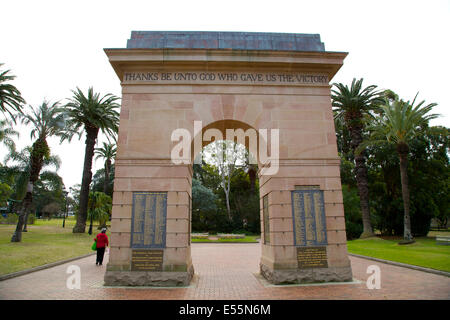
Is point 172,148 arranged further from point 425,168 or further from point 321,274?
point 425,168

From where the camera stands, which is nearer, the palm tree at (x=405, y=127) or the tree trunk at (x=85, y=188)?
the palm tree at (x=405, y=127)

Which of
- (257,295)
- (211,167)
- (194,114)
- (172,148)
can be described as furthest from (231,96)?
(211,167)

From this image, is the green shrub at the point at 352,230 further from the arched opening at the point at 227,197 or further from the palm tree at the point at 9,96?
the palm tree at the point at 9,96

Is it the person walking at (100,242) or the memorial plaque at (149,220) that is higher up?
the memorial plaque at (149,220)

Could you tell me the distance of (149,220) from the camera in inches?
376

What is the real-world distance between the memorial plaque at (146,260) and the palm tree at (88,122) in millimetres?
22373

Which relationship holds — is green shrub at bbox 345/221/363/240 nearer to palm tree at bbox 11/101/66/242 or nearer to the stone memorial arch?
the stone memorial arch

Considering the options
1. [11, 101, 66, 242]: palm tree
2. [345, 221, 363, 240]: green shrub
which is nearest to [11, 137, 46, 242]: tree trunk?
[11, 101, 66, 242]: palm tree

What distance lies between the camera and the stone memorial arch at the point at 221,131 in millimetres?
9430

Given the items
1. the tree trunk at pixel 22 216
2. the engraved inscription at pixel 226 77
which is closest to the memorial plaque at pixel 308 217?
the engraved inscription at pixel 226 77

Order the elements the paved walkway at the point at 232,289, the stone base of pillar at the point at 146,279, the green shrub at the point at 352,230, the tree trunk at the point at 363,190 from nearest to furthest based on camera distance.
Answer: the paved walkway at the point at 232,289 → the stone base of pillar at the point at 146,279 → the tree trunk at the point at 363,190 → the green shrub at the point at 352,230

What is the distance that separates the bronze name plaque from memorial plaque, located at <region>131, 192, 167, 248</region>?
4755 millimetres

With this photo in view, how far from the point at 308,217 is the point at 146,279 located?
596 centimetres

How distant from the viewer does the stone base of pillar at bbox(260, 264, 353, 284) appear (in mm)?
9258
